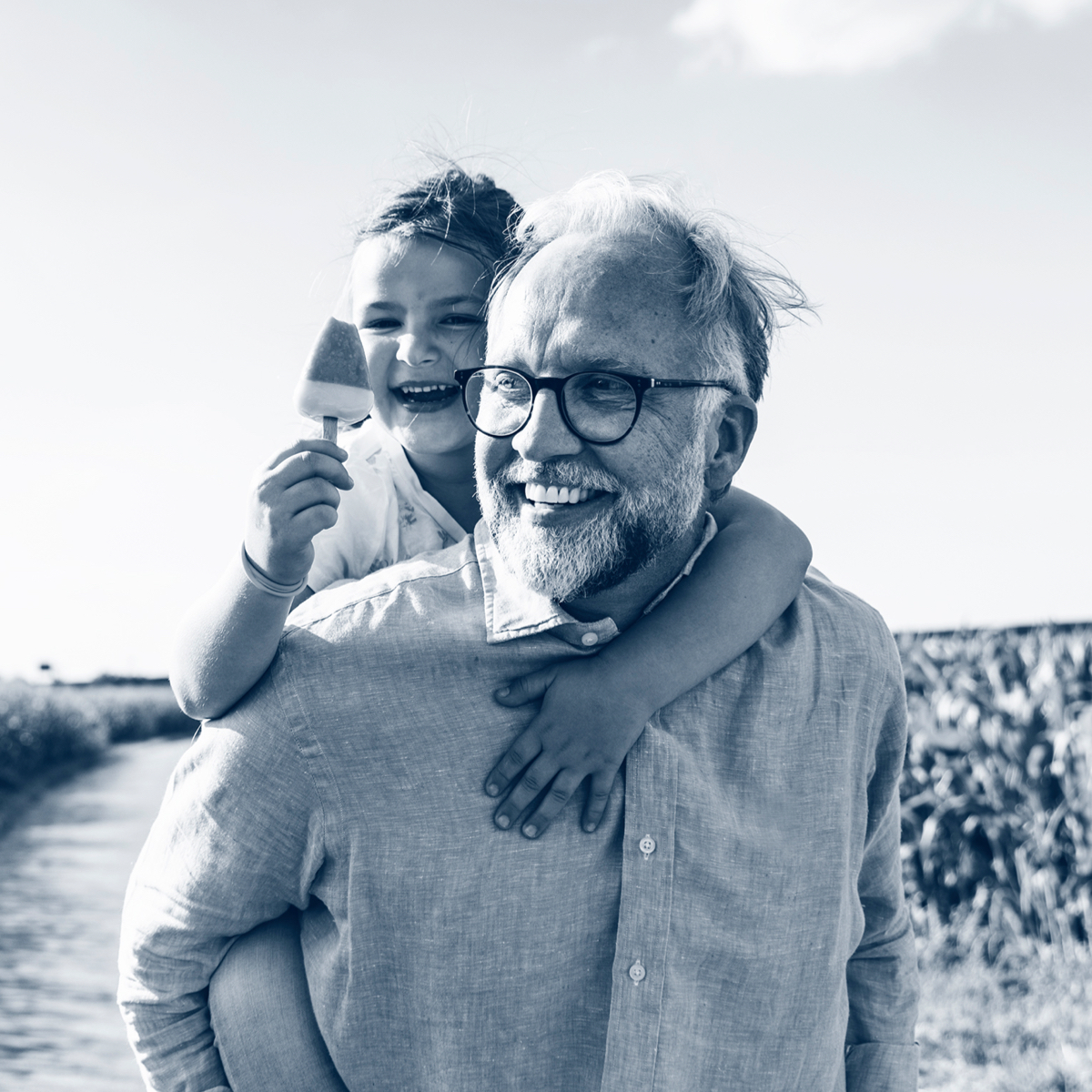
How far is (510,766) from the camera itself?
6.50ft

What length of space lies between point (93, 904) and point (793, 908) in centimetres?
911

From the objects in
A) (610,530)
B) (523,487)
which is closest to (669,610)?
(610,530)

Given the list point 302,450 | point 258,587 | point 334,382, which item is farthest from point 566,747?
point 334,382

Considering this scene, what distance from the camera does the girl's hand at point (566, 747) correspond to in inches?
77.3

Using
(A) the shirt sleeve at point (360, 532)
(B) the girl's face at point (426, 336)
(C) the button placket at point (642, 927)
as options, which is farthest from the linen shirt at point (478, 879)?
(B) the girl's face at point (426, 336)

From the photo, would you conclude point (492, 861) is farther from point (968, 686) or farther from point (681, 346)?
point (968, 686)

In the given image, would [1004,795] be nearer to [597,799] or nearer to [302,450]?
[597,799]

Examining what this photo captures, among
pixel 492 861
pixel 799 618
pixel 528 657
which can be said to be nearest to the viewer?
pixel 492 861

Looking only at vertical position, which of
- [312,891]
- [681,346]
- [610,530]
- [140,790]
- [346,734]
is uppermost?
[681,346]

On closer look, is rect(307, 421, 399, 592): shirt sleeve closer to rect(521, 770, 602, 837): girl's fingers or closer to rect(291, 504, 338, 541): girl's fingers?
rect(291, 504, 338, 541): girl's fingers

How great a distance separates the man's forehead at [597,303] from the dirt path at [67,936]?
5551mm

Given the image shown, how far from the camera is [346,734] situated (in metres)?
1.96

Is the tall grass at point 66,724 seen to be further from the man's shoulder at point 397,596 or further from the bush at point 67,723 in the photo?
the man's shoulder at point 397,596

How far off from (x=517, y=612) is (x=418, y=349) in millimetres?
975
